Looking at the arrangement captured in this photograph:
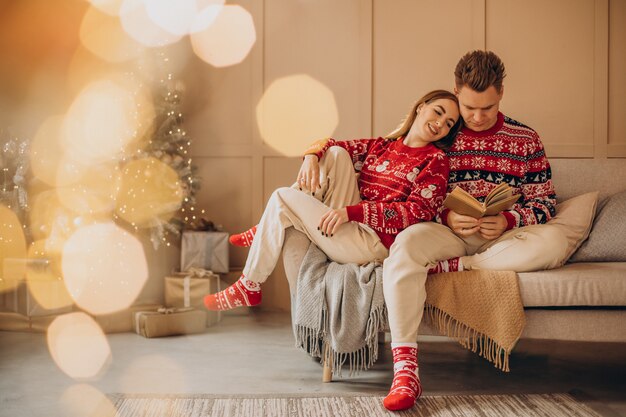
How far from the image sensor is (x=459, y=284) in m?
2.12

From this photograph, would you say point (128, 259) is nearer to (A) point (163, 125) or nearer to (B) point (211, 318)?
(B) point (211, 318)

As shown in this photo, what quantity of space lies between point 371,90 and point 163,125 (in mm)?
1311

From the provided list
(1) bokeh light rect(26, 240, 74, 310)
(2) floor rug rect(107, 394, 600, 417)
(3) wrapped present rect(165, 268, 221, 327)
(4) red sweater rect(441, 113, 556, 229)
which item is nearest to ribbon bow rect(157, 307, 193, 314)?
(3) wrapped present rect(165, 268, 221, 327)

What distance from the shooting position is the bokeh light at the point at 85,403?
189cm

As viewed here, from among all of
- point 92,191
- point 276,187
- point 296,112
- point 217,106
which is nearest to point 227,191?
point 276,187

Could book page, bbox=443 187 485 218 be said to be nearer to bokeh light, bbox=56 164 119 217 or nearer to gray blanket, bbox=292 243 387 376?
gray blanket, bbox=292 243 387 376

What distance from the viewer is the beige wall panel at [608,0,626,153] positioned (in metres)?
3.83

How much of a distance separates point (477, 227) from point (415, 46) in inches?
75.0

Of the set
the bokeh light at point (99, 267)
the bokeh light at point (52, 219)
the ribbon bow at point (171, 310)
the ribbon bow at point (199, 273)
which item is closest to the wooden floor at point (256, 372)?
the ribbon bow at point (171, 310)

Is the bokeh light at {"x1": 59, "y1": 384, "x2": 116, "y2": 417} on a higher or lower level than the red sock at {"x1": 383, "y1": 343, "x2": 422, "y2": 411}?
lower

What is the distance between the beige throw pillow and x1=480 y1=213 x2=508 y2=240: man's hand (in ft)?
0.93

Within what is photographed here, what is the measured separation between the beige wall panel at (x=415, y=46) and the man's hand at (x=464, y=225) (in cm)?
168

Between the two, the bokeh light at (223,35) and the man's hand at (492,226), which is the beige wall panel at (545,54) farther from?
the man's hand at (492,226)

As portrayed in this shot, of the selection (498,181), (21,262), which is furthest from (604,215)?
(21,262)
